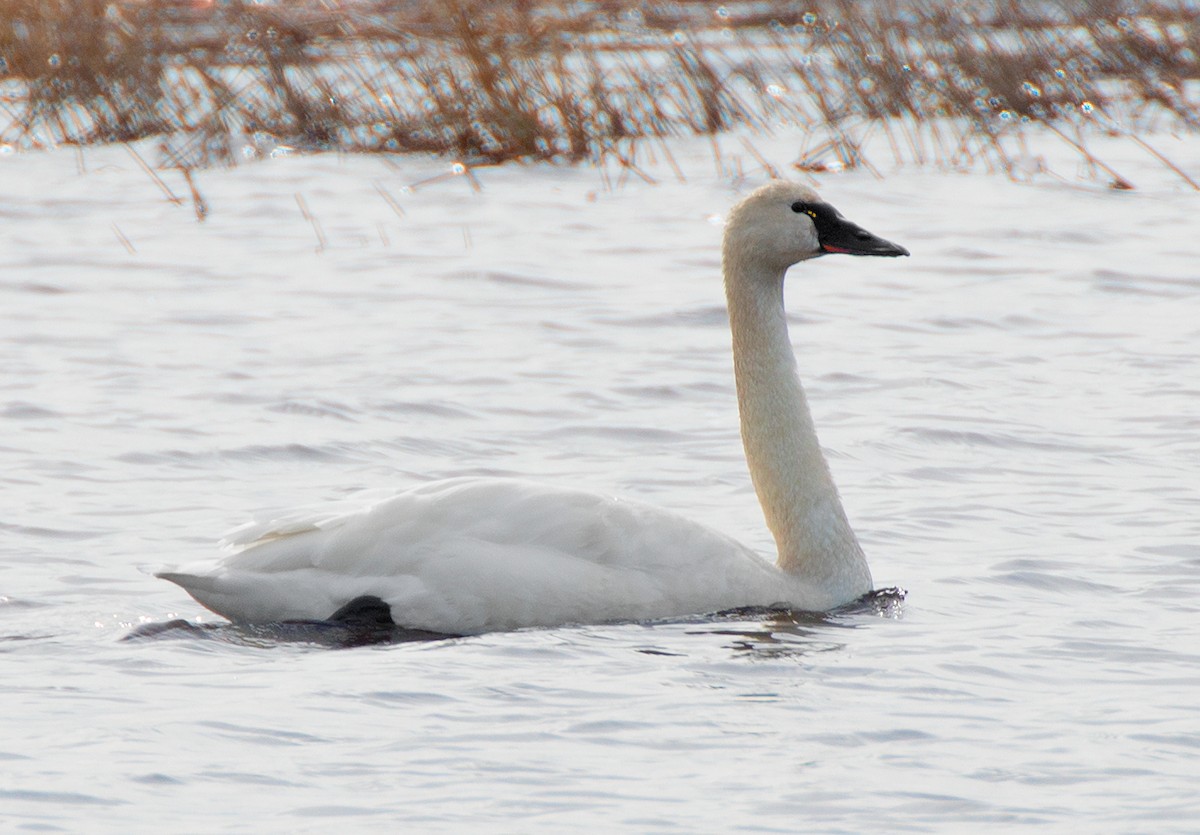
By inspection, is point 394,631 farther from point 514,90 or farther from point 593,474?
point 514,90

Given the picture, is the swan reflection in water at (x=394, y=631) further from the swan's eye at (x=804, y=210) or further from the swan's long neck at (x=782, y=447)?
the swan's eye at (x=804, y=210)

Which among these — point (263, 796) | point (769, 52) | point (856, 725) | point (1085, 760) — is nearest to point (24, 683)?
point (263, 796)

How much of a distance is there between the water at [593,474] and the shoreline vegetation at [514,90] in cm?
54

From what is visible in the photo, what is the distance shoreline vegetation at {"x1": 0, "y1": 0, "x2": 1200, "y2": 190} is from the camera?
50.7 ft

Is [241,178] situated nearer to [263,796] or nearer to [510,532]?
[510,532]

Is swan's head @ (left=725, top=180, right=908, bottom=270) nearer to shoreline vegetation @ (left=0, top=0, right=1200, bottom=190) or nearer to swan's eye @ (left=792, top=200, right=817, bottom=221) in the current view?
swan's eye @ (left=792, top=200, right=817, bottom=221)

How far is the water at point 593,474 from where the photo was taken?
4.65 m

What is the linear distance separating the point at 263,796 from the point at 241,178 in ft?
37.3

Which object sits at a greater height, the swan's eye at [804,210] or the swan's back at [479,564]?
the swan's eye at [804,210]

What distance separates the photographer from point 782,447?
6566 millimetres

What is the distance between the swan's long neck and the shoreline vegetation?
8.28m

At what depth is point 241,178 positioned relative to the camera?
1541 centimetres

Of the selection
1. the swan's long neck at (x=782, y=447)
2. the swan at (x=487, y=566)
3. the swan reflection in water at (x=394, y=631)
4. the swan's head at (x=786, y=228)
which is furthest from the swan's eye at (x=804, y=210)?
the swan reflection in water at (x=394, y=631)

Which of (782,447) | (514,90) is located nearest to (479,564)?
(782,447)
